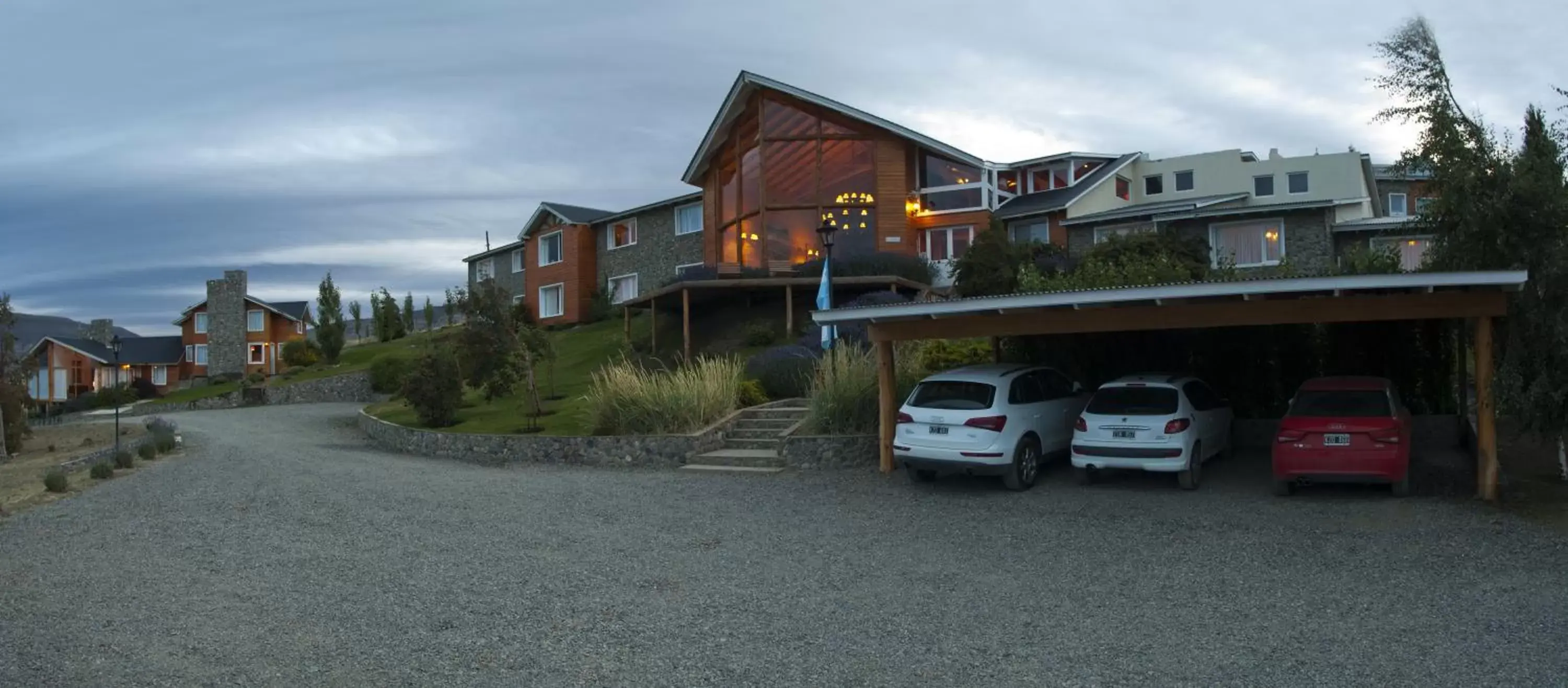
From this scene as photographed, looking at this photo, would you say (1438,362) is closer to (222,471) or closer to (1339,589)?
(1339,589)

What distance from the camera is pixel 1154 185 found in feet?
147

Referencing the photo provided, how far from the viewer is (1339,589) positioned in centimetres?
830

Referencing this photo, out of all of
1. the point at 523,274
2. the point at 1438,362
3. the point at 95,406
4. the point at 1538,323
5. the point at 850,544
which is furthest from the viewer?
the point at 95,406

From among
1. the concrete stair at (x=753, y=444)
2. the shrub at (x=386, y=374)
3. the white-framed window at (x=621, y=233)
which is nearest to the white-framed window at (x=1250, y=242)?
the concrete stair at (x=753, y=444)

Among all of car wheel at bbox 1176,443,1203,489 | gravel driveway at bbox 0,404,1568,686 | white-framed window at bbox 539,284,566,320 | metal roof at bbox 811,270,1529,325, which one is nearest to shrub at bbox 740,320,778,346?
metal roof at bbox 811,270,1529,325

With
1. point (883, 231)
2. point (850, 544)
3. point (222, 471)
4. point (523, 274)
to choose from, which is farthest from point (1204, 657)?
point (523, 274)

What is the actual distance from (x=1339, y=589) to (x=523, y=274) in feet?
156

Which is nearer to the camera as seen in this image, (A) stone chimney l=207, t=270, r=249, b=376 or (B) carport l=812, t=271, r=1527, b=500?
(B) carport l=812, t=271, r=1527, b=500

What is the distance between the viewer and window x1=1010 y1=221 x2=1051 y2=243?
37281 millimetres

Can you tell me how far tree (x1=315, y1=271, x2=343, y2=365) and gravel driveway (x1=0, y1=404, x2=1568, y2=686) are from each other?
149ft

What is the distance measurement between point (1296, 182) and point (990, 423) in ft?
115

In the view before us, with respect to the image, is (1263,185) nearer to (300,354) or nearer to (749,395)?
(749,395)

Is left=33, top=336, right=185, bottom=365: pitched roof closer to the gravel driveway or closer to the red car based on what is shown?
the gravel driveway

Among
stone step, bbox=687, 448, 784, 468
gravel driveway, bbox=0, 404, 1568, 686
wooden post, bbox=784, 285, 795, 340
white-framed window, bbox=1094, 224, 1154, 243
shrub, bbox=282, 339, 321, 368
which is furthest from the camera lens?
shrub, bbox=282, 339, 321, 368
